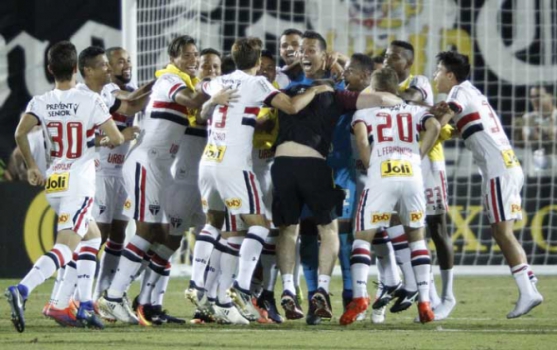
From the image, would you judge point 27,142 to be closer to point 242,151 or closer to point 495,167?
point 242,151

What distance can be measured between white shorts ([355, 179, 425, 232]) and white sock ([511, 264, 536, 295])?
0.86 m

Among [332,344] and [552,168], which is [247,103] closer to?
[332,344]

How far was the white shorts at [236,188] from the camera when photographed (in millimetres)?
9453

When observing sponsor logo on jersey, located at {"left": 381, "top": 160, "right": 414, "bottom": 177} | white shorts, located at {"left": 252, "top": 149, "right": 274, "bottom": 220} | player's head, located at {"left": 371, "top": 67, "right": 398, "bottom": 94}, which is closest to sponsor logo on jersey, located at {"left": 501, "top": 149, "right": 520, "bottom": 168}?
sponsor logo on jersey, located at {"left": 381, "top": 160, "right": 414, "bottom": 177}

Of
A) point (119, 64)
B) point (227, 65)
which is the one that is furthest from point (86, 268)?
point (227, 65)

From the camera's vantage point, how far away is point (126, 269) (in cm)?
962

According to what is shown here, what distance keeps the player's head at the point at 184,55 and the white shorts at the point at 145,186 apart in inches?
28.0

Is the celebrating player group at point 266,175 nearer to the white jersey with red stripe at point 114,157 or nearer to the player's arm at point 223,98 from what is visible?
the player's arm at point 223,98

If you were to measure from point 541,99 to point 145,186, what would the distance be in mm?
7910

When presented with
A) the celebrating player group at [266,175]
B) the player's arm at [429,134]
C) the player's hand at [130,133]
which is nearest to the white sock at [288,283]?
the celebrating player group at [266,175]

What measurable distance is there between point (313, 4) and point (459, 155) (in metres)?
2.73

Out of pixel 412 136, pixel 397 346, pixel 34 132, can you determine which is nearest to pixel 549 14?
pixel 34 132

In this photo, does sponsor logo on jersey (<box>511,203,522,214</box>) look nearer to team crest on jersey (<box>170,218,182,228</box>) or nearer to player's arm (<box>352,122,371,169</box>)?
player's arm (<box>352,122,371,169</box>)

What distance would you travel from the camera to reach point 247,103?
31.1ft
